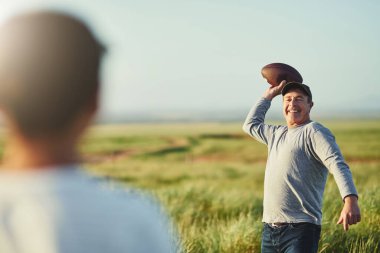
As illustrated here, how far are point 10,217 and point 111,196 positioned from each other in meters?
0.18

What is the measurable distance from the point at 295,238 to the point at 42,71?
2.35 meters

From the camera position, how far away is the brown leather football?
13.2ft

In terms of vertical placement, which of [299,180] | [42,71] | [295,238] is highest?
[42,71]

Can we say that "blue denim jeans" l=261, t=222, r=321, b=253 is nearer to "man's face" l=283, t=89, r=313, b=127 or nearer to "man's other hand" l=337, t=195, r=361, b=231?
"man's other hand" l=337, t=195, r=361, b=231

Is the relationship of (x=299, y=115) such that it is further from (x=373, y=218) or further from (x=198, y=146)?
(x=198, y=146)

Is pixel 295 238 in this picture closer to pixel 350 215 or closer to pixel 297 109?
pixel 350 215

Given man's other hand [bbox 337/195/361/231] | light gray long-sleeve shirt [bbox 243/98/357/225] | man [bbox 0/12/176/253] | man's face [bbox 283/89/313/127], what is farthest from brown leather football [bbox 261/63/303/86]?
man [bbox 0/12/176/253]

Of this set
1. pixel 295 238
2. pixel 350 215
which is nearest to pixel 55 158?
pixel 350 215

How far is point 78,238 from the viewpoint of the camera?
3.66 feet

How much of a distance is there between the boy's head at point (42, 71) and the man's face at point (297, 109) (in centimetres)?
241

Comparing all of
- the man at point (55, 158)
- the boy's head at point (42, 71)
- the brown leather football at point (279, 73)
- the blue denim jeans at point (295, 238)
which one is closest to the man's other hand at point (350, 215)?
the blue denim jeans at point (295, 238)

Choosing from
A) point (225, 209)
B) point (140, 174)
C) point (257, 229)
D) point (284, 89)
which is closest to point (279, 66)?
point (284, 89)

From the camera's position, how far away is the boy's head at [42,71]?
3.76 feet

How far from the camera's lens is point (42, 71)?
1147 millimetres
